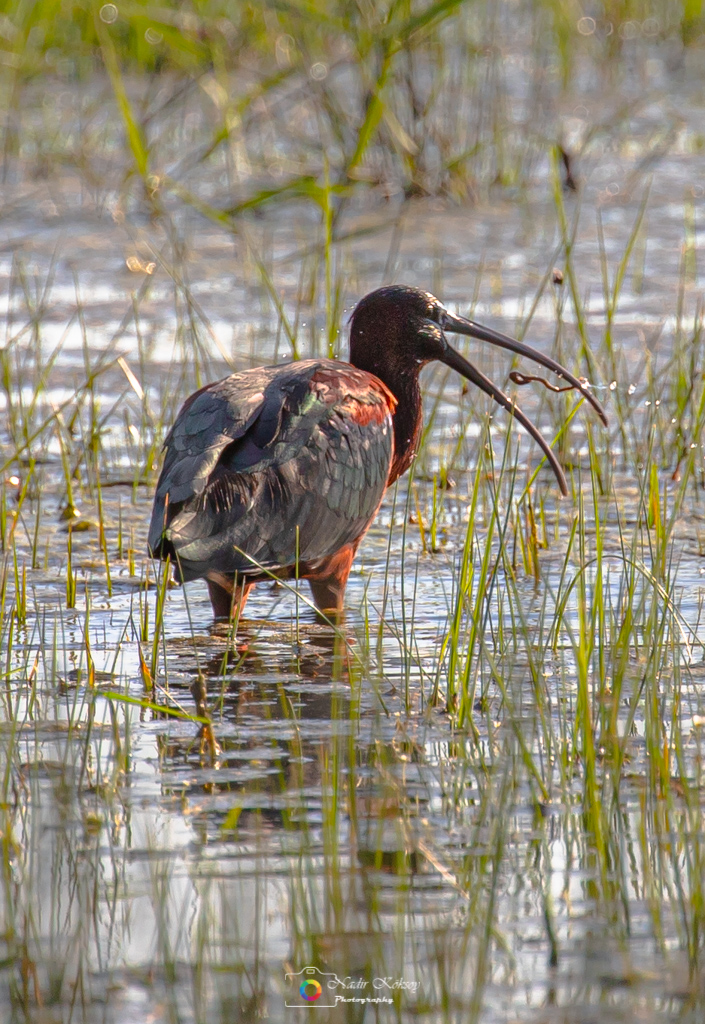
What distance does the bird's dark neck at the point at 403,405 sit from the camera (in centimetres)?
479

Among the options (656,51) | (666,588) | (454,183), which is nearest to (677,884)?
(666,588)

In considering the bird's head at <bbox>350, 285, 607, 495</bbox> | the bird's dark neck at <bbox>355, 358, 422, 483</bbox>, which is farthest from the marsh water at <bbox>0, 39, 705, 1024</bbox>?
the bird's head at <bbox>350, 285, 607, 495</bbox>

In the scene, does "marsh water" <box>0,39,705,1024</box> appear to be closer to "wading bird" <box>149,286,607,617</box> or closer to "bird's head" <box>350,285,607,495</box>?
"wading bird" <box>149,286,607,617</box>

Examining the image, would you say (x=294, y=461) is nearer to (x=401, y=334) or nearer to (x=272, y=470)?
(x=272, y=470)

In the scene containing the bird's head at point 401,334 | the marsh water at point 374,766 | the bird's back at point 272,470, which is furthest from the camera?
the bird's head at point 401,334

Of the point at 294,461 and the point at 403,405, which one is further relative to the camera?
the point at 403,405

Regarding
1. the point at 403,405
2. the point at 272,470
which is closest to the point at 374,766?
the point at 272,470

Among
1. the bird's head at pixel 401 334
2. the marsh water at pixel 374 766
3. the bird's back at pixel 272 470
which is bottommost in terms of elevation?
the marsh water at pixel 374 766

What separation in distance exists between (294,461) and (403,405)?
684 millimetres

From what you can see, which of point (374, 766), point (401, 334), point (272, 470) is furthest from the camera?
point (401, 334)

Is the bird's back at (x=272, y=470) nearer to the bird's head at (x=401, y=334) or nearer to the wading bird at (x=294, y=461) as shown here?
the wading bird at (x=294, y=461)

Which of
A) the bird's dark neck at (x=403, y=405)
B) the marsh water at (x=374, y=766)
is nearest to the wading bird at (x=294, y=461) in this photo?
the bird's dark neck at (x=403, y=405)

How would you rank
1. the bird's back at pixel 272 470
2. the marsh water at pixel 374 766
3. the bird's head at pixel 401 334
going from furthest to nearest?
the bird's head at pixel 401 334 → the bird's back at pixel 272 470 → the marsh water at pixel 374 766

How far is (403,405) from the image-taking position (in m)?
4.79
